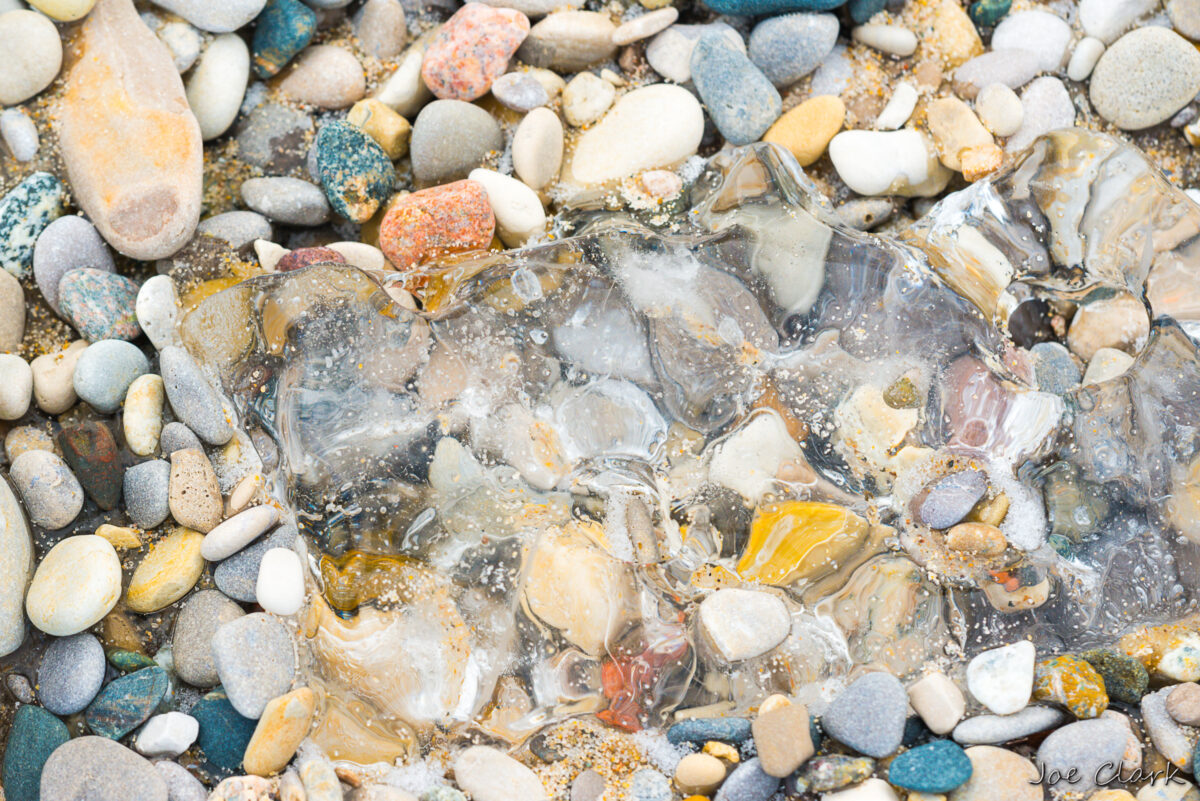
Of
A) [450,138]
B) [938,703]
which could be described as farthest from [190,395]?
[938,703]

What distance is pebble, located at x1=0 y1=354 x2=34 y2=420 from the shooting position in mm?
2205

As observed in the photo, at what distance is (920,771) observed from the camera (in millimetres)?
1938

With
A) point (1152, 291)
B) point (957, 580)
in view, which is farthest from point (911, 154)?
point (957, 580)

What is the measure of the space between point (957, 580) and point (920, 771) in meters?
0.52

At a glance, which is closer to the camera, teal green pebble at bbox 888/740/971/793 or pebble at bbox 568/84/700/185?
teal green pebble at bbox 888/740/971/793

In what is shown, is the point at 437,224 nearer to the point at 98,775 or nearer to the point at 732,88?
the point at 732,88

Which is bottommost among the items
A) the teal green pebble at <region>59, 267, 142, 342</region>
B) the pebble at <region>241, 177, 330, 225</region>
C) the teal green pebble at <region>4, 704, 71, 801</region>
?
the teal green pebble at <region>4, 704, 71, 801</region>

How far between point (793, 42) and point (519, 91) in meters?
0.78

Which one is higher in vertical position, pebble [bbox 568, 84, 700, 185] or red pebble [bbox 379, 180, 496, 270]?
pebble [bbox 568, 84, 700, 185]

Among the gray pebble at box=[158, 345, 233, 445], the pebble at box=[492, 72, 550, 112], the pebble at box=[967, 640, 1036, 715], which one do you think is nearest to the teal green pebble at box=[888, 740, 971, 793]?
the pebble at box=[967, 640, 1036, 715]

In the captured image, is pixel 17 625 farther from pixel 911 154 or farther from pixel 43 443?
pixel 911 154

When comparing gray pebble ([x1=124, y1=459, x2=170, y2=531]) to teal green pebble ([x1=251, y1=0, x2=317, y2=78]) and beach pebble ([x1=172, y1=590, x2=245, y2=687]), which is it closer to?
beach pebble ([x1=172, y1=590, x2=245, y2=687])

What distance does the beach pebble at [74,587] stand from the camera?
6.73 feet

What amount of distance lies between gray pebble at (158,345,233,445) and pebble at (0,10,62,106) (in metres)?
0.79
